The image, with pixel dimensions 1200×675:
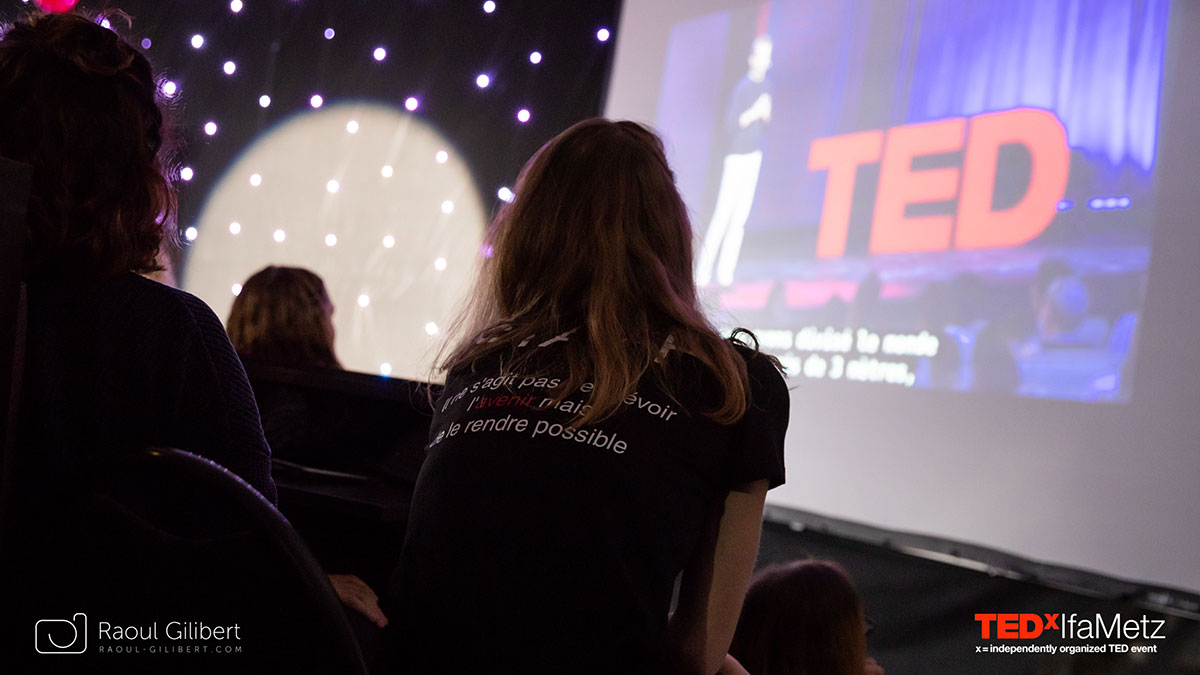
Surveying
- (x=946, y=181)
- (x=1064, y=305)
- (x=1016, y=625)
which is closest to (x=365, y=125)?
(x=946, y=181)

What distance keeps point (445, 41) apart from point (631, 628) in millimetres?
3541

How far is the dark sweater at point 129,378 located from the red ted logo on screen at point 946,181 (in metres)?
2.37

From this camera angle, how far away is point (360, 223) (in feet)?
13.2

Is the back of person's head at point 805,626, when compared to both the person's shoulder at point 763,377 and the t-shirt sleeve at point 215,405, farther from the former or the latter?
the t-shirt sleeve at point 215,405

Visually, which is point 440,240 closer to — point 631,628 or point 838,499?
point 838,499

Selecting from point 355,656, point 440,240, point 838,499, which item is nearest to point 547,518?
point 355,656

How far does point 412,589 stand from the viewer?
0.99 m

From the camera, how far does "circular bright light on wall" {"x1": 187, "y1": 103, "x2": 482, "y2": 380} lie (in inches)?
157

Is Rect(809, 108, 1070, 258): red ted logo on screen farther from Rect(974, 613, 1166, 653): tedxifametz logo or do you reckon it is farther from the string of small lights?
the string of small lights

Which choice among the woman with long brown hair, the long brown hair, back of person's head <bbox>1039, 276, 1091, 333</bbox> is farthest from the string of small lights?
the woman with long brown hair

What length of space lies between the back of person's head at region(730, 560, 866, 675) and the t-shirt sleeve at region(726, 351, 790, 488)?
1.83ft

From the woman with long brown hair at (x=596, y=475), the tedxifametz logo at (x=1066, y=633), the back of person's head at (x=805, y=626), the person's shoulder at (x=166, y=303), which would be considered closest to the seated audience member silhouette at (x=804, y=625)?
the back of person's head at (x=805, y=626)

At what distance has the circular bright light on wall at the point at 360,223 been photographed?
3982 millimetres

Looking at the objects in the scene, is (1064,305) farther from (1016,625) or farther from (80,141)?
(80,141)
